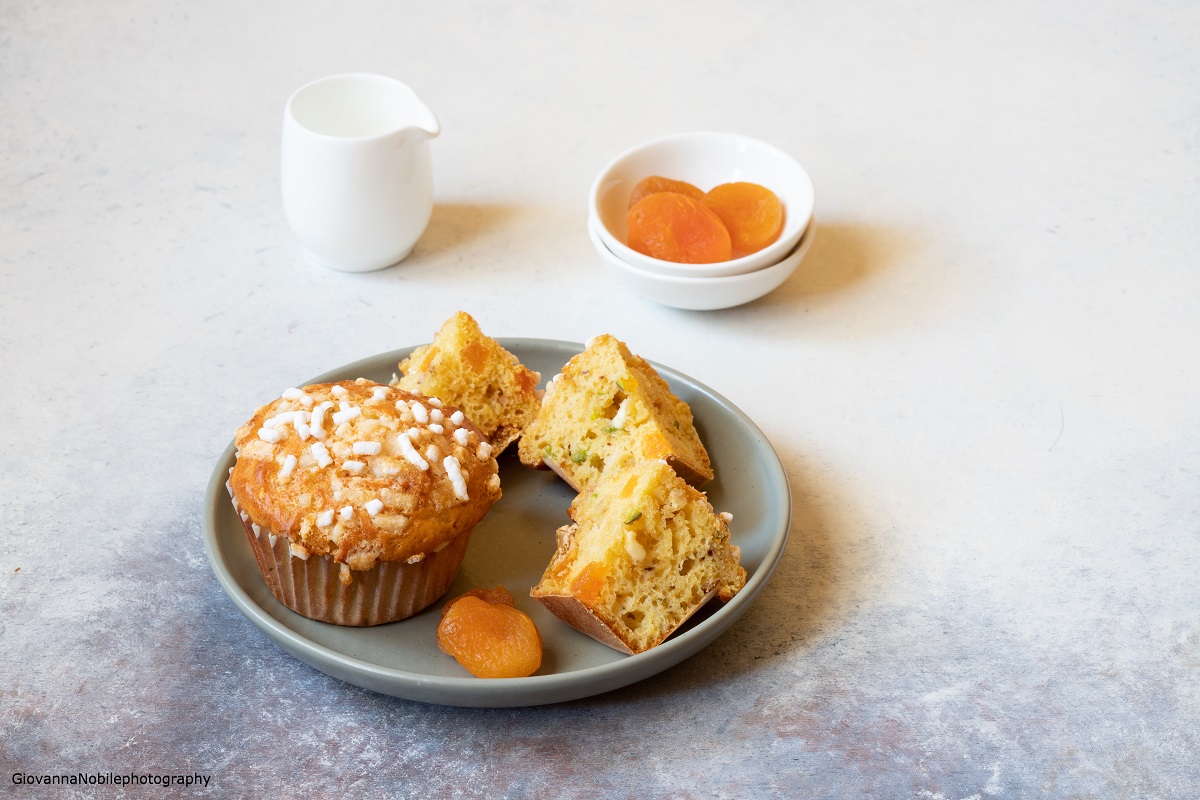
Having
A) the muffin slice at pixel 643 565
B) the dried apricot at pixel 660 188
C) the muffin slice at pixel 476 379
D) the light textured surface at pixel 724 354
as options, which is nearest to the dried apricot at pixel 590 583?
the muffin slice at pixel 643 565

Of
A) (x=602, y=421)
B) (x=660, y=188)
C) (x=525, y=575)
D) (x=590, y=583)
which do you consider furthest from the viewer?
(x=660, y=188)

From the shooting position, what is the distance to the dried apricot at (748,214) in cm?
344

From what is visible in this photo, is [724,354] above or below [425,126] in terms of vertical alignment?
below

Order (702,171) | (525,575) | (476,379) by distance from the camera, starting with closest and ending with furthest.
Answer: (525,575), (476,379), (702,171)

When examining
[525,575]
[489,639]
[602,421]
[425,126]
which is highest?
[425,126]

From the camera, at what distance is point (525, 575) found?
2.57 meters

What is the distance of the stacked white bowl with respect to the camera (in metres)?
3.31

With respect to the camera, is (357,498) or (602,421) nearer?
(357,498)

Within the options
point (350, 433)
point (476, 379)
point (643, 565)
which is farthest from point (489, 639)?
point (476, 379)

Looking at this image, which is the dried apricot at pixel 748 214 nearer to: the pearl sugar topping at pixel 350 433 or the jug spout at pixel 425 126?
the jug spout at pixel 425 126

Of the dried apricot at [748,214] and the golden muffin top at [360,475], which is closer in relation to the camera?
the golden muffin top at [360,475]

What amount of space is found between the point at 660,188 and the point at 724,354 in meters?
0.55

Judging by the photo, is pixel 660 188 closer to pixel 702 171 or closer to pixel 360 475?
pixel 702 171

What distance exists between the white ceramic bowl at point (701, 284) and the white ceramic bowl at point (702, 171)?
5cm
